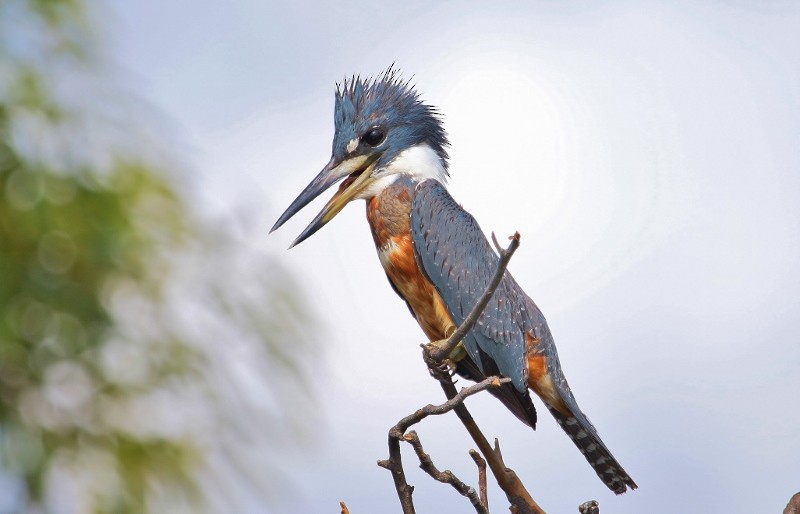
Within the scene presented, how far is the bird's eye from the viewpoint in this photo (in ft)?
12.8

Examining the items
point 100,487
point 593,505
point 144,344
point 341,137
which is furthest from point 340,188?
point 593,505

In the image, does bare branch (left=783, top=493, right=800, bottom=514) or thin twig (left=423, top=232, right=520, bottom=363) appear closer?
thin twig (left=423, top=232, right=520, bottom=363)

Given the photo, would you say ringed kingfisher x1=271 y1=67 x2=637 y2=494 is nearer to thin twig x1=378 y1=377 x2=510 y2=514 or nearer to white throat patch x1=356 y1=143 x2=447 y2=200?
white throat patch x1=356 y1=143 x2=447 y2=200

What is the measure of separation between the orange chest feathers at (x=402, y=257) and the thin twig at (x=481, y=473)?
77 centimetres

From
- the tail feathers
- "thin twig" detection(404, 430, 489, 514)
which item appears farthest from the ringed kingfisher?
"thin twig" detection(404, 430, 489, 514)

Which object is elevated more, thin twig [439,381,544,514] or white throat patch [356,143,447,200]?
white throat patch [356,143,447,200]

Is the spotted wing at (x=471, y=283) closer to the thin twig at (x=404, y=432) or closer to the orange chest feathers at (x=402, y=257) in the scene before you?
the orange chest feathers at (x=402, y=257)

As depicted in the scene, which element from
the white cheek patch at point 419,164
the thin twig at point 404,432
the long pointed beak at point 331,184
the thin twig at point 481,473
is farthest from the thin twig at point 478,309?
the white cheek patch at point 419,164

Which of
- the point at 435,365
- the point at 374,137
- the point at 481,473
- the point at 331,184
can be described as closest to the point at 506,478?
the point at 481,473

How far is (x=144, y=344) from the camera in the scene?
434cm

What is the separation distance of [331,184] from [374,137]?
0.78 ft

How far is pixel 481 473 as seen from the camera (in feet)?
9.62

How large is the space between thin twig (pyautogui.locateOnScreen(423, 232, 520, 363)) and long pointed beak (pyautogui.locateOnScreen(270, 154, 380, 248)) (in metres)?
0.82

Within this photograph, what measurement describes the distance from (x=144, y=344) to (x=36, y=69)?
1.18 metres
